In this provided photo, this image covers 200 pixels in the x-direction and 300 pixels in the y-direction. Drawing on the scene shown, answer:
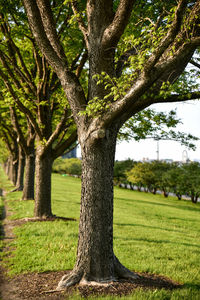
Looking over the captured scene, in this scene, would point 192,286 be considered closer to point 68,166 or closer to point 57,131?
point 57,131

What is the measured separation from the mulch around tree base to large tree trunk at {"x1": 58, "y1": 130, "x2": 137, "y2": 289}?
25 centimetres

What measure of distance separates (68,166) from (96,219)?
6548cm

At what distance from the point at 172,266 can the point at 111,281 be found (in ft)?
6.96

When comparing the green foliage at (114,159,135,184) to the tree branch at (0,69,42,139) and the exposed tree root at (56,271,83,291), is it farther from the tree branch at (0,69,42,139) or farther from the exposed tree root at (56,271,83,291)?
the exposed tree root at (56,271,83,291)

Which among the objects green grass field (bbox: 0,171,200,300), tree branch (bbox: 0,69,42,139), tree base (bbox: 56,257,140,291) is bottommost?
green grass field (bbox: 0,171,200,300)

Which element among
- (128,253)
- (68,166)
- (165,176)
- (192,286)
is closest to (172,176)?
(165,176)

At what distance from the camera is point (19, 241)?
23.1ft

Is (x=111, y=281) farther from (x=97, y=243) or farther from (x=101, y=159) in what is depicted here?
(x=101, y=159)

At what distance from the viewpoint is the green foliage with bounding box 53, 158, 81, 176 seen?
6719 cm

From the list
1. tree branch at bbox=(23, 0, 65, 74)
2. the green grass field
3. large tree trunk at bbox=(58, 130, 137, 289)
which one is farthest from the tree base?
tree branch at bbox=(23, 0, 65, 74)

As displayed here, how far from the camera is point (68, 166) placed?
226 ft

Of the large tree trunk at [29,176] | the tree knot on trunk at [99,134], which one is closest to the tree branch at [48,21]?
the tree knot on trunk at [99,134]

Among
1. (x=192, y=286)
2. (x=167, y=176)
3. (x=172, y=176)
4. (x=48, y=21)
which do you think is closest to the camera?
(x=192, y=286)

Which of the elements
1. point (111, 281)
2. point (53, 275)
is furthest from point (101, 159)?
point (53, 275)
